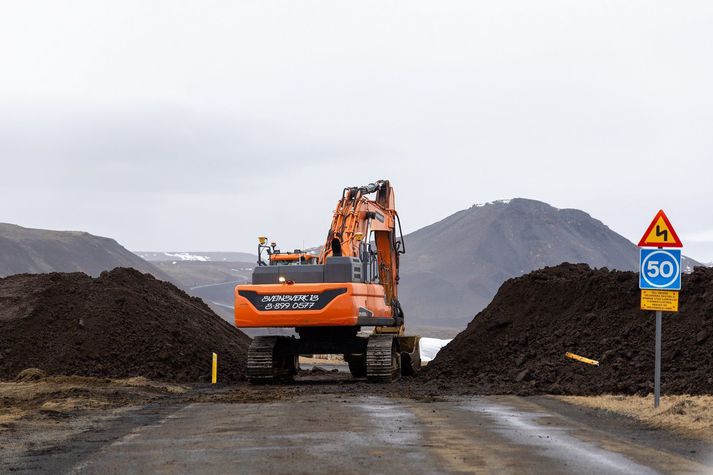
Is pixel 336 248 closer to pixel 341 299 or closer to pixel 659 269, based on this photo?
pixel 341 299

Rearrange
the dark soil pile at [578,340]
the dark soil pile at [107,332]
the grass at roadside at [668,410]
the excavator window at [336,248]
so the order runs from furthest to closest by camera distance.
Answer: the dark soil pile at [107,332], the excavator window at [336,248], the dark soil pile at [578,340], the grass at roadside at [668,410]

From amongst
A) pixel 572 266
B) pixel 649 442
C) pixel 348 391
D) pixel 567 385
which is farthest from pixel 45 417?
pixel 572 266

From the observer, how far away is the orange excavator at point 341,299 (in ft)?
95.3

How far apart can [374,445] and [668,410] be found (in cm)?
723

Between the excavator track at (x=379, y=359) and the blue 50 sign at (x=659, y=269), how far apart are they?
36.0 ft

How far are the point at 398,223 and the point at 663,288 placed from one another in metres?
15.4

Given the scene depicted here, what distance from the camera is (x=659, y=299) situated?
66.2 ft

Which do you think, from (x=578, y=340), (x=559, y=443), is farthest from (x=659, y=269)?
(x=578, y=340)

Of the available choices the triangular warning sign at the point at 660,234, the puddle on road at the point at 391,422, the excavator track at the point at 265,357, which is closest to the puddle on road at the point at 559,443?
the puddle on road at the point at 391,422

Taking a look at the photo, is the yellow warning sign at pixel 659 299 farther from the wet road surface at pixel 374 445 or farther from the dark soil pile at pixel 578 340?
the dark soil pile at pixel 578 340

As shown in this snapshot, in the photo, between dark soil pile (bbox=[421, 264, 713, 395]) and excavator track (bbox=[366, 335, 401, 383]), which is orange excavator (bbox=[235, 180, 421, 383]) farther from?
dark soil pile (bbox=[421, 264, 713, 395])

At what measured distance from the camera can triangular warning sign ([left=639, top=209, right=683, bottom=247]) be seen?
19969 mm

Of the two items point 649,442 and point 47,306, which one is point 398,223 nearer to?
point 47,306

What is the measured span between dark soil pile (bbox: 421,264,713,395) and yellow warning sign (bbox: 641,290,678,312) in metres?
3.85
